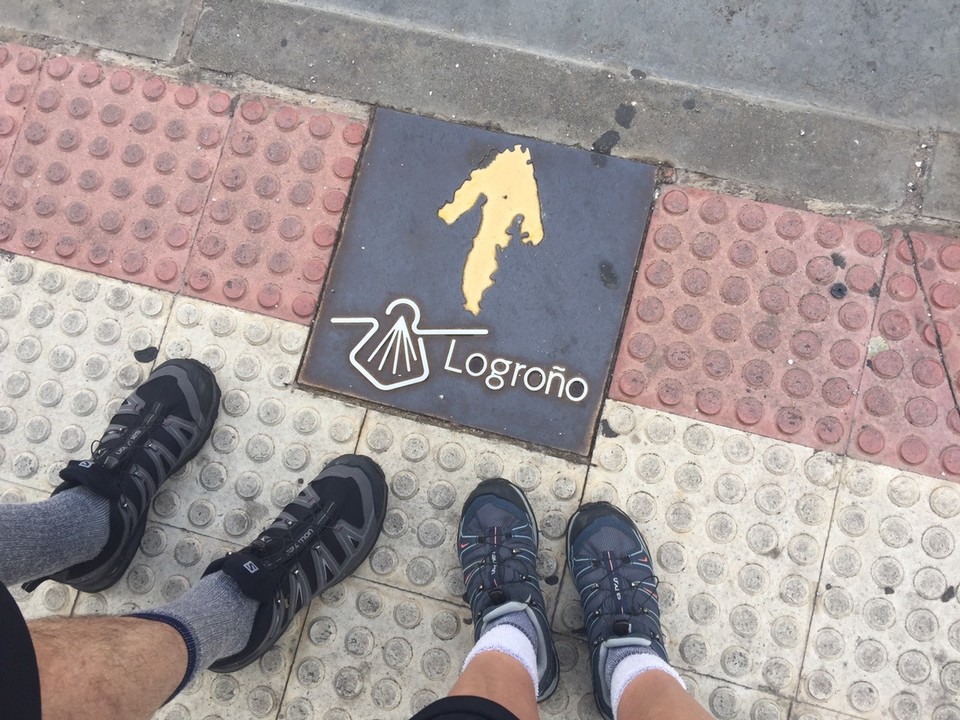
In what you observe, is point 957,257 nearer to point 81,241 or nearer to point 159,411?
point 159,411

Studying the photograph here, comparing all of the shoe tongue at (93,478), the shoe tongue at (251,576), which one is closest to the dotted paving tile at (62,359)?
the shoe tongue at (93,478)

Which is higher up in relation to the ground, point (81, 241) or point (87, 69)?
point (87, 69)

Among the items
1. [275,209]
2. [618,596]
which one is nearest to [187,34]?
[275,209]

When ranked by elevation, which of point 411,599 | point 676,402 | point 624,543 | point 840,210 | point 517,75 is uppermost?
point 517,75

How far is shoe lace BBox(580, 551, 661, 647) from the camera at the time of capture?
2061 mm

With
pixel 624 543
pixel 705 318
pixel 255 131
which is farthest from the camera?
pixel 255 131

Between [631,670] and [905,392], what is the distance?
1.21m

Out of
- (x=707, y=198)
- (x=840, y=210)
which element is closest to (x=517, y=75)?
(x=707, y=198)

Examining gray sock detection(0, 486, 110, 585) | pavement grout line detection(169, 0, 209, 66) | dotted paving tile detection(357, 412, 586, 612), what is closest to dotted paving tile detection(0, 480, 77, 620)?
gray sock detection(0, 486, 110, 585)

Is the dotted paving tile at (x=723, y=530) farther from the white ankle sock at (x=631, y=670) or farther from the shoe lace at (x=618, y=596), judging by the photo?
the white ankle sock at (x=631, y=670)

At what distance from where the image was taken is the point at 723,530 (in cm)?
219

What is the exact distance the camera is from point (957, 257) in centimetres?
226

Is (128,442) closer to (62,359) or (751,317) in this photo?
(62,359)

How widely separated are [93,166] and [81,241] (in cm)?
27
